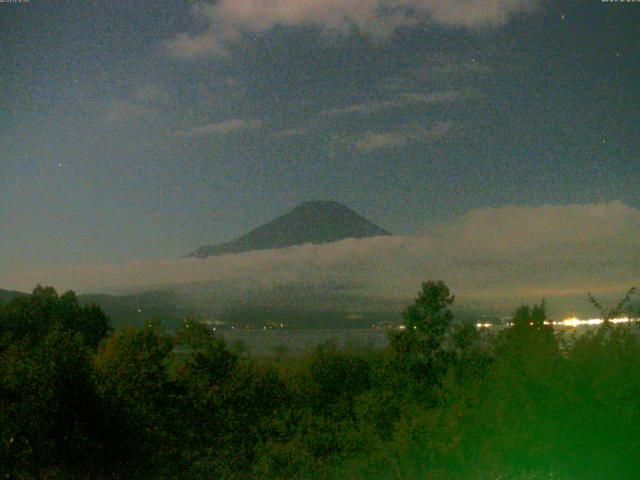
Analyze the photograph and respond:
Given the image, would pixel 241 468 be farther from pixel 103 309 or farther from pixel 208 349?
pixel 103 309

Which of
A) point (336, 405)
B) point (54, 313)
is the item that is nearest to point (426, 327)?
point (336, 405)

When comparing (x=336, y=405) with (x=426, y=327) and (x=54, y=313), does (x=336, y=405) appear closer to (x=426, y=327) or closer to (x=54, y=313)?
(x=426, y=327)

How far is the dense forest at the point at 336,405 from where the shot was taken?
29.6 ft

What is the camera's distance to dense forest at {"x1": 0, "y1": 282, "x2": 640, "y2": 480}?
9023 mm

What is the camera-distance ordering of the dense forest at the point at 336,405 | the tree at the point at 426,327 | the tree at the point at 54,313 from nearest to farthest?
the dense forest at the point at 336,405
the tree at the point at 426,327
the tree at the point at 54,313

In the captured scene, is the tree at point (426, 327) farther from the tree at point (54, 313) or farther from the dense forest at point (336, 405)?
the tree at point (54, 313)

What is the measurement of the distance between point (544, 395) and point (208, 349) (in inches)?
399

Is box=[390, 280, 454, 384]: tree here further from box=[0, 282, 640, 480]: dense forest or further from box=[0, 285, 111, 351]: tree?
box=[0, 285, 111, 351]: tree

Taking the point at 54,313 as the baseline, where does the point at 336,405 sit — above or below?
below

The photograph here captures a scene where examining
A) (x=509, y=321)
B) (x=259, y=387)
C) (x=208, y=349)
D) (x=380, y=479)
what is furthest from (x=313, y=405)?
(x=380, y=479)

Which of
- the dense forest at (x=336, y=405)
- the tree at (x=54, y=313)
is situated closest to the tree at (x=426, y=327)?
the dense forest at (x=336, y=405)

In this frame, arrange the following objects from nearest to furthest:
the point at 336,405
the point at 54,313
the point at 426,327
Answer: the point at 336,405 → the point at 426,327 → the point at 54,313

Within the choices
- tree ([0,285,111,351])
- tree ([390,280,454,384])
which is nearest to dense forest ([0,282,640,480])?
tree ([390,280,454,384])

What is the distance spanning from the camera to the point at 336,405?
18203mm
